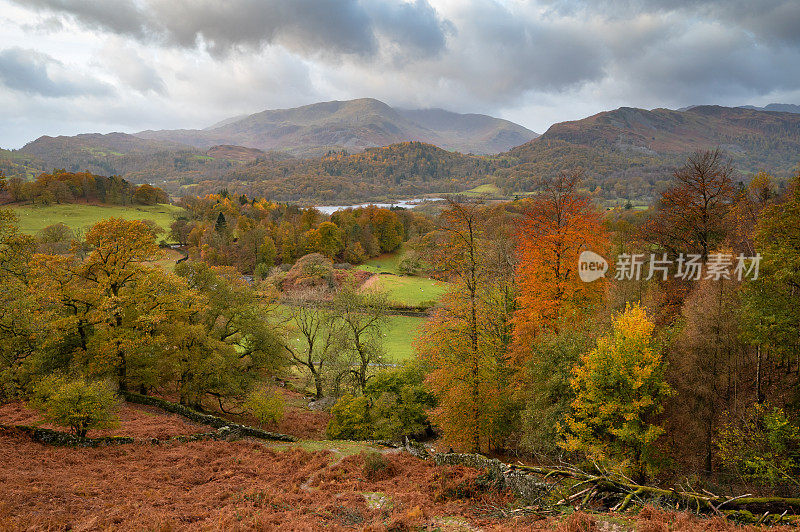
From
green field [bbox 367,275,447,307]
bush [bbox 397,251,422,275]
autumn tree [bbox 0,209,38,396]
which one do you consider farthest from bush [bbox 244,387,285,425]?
bush [bbox 397,251,422,275]

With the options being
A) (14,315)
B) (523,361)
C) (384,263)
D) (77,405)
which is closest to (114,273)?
(14,315)

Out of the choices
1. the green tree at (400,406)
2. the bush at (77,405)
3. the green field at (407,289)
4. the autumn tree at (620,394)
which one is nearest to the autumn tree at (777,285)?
the autumn tree at (620,394)

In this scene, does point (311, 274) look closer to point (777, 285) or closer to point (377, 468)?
point (377, 468)

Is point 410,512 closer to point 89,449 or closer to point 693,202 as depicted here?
point 89,449

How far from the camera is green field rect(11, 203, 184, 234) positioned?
301 feet

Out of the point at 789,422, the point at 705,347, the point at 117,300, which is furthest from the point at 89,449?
the point at 789,422

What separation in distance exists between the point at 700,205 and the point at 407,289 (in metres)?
49.7

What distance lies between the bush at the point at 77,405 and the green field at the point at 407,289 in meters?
44.8

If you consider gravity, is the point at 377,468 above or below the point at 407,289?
above

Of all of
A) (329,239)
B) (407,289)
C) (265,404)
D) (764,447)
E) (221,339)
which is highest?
(329,239)

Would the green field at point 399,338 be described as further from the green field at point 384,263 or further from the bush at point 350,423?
the green field at point 384,263

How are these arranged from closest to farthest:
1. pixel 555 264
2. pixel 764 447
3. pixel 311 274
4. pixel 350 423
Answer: pixel 764 447 → pixel 555 264 → pixel 350 423 → pixel 311 274

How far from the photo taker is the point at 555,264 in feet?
73.5

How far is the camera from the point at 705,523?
21.8 feet
